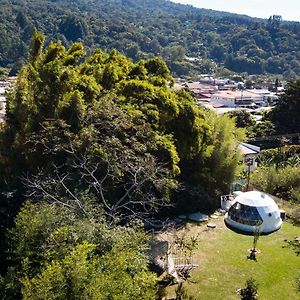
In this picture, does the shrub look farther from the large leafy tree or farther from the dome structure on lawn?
the dome structure on lawn

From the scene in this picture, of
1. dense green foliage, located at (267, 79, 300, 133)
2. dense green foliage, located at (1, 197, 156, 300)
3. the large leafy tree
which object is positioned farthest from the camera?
dense green foliage, located at (267, 79, 300, 133)

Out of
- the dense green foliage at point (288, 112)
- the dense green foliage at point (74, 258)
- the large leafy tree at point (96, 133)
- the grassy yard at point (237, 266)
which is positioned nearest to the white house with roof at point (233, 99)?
the dense green foliage at point (288, 112)

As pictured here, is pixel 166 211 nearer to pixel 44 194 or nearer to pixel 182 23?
pixel 44 194

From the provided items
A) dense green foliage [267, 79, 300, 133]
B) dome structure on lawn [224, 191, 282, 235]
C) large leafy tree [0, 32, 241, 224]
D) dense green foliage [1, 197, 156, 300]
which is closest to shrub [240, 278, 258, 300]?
large leafy tree [0, 32, 241, 224]

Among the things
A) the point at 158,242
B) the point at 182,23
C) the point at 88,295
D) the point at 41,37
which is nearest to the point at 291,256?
the point at 158,242

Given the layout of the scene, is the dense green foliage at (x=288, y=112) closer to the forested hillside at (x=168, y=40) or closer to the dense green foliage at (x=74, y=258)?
the dense green foliage at (x=74, y=258)

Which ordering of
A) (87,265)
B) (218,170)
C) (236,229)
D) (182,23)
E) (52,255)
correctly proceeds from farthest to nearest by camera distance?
1. (182,23)
2. (218,170)
3. (236,229)
4. (52,255)
5. (87,265)
